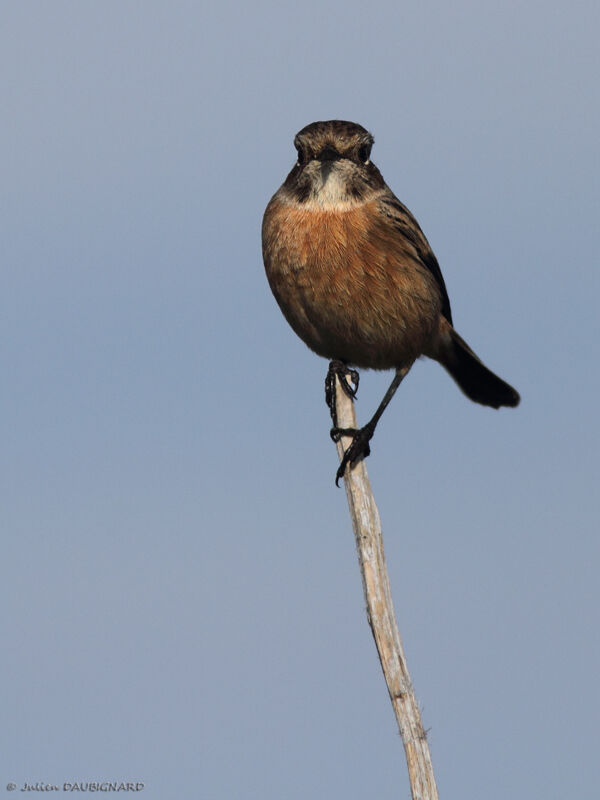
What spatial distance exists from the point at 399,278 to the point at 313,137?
116 cm

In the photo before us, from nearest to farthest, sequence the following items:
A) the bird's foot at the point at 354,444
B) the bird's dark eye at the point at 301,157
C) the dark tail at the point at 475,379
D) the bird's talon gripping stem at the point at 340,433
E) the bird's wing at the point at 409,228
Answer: the bird's foot at the point at 354,444 < the bird's talon gripping stem at the point at 340,433 < the bird's dark eye at the point at 301,157 < the bird's wing at the point at 409,228 < the dark tail at the point at 475,379

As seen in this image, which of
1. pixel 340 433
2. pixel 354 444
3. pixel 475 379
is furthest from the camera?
pixel 475 379

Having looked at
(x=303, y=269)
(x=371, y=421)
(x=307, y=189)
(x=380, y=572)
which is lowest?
(x=380, y=572)

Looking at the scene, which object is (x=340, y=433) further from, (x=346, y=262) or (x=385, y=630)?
(x=385, y=630)

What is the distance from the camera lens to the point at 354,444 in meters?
8.77

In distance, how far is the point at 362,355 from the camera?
9.30m

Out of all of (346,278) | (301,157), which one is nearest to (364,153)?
(301,157)

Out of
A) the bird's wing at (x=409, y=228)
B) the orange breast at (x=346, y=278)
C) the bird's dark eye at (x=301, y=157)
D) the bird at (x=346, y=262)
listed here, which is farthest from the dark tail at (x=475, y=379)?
the bird's dark eye at (x=301, y=157)

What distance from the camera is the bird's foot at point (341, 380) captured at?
934 cm

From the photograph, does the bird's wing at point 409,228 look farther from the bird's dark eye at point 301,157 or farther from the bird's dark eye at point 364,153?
the bird's dark eye at point 301,157

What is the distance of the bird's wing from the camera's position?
9203mm

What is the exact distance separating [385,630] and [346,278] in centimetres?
246

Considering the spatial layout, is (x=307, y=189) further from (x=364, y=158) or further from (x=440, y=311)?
(x=440, y=311)

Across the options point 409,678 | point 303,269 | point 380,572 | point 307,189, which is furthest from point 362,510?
point 307,189
